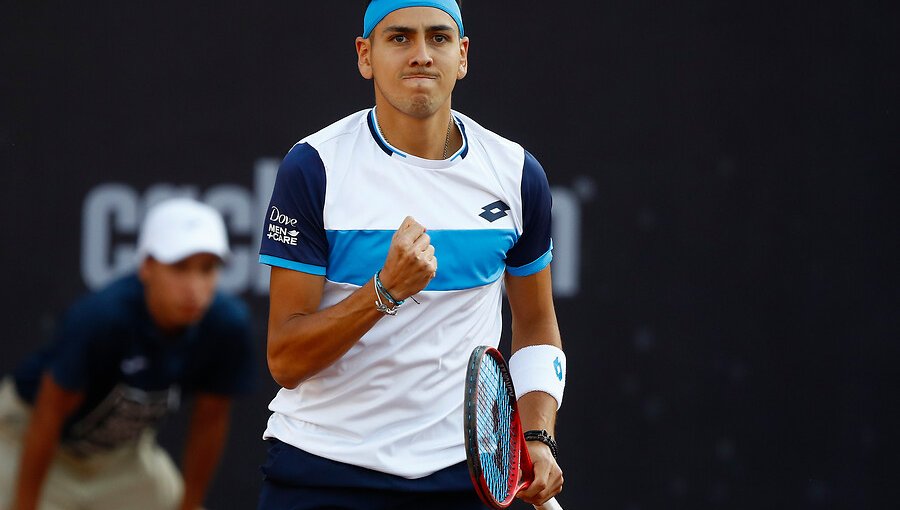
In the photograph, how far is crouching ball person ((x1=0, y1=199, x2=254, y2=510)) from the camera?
3611 mm

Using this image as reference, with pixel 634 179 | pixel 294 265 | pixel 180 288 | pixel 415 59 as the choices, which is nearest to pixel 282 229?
pixel 294 265

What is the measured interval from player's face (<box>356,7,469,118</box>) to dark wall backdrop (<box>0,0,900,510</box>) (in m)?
2.00

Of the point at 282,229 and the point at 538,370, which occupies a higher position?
the point at 282,229

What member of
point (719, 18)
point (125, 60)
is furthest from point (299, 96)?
point (719, 18)

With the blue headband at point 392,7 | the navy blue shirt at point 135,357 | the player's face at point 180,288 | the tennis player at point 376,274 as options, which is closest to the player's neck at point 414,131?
the tennis player at point 376,274

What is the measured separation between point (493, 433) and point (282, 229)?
528mm

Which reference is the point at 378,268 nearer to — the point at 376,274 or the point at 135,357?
the point at 376,274

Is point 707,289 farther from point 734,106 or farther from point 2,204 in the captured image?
point 2,204

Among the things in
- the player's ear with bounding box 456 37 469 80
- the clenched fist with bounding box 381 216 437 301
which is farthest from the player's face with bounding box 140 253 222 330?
the clenched fist with bounding box 381 216 437 301

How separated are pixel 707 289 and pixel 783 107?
65 cm

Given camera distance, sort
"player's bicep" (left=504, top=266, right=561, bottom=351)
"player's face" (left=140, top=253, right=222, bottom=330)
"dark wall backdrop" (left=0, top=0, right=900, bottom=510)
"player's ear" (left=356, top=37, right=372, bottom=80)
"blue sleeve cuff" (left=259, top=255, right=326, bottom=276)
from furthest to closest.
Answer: "dark wall backdrop" (left=0, top=0, right=900, bottom=510) → "player's face" (left=140, top=253, right=222, bottom=330) → "player's bicep" (left=504, top=266, right=561, bottom=351) → "player's ear" (left=356, top=37, right=372, bottom=80) → "blue sleeve cuff" (left=259, top=255, right=326, bottom=276)

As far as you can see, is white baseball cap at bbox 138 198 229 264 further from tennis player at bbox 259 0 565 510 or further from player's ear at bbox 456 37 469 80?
player's ear at bbox 456 37 469 80

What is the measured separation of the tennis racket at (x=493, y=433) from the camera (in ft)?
7.86

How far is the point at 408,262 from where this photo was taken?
7.86ft
